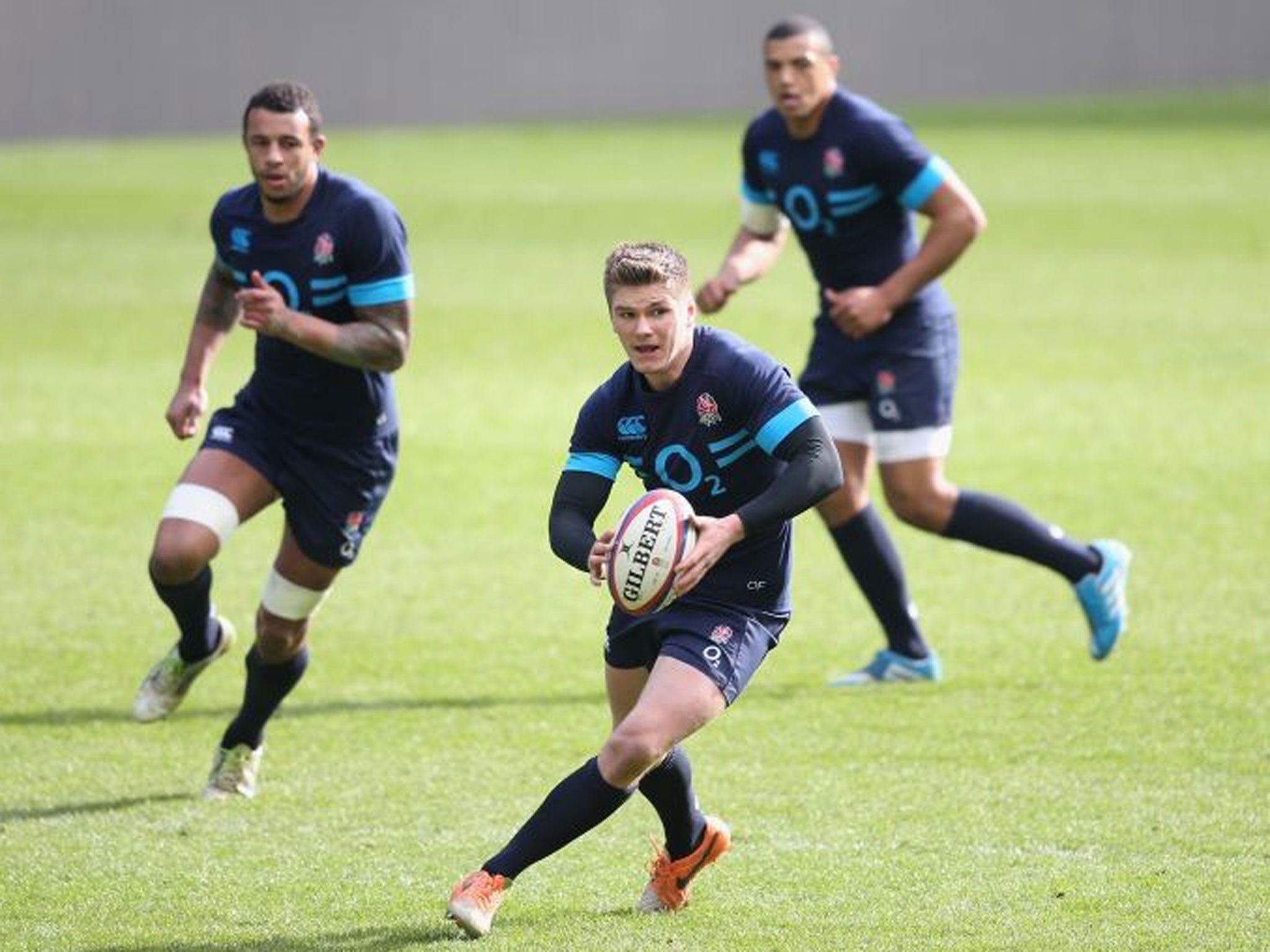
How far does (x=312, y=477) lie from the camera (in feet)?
25.1

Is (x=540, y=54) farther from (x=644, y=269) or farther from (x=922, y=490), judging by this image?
(x=644, y=269)

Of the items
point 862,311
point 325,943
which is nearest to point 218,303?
point 862,311

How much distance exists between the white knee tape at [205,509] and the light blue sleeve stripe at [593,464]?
1.80 meters

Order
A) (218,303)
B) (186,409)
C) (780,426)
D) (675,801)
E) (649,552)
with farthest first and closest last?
1. (218,303)
2. (186,409)
3. (675,801)
4. (780,426)
5. (649,552)

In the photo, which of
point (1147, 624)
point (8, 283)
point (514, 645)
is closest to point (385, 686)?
point (514, 645)

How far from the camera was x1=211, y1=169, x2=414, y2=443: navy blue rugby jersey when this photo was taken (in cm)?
752

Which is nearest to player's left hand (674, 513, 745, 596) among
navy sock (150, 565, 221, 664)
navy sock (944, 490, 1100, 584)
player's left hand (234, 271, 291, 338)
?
player's left hand (234, 271, 291, 338)

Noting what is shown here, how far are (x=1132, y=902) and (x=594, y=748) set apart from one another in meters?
2.38

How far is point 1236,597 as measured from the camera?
32.8 ft

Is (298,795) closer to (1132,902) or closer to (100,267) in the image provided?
(1132,902)

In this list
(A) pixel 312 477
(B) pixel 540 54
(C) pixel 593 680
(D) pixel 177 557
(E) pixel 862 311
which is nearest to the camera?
(D) pixel 177 557

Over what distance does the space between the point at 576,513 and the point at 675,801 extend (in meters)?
0.83

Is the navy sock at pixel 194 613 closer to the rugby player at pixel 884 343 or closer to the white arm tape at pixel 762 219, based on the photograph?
the rugby player at pixel 884 343

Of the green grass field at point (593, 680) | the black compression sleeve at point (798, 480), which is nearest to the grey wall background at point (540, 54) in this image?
the green grass field at point (593, 680)
